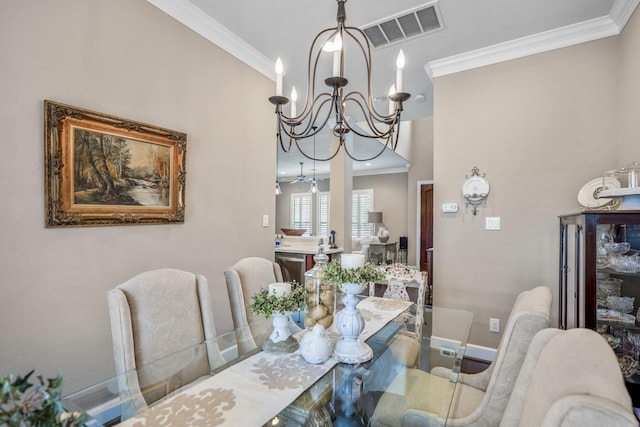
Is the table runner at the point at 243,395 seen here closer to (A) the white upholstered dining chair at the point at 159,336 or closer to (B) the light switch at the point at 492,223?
(A) the white upholstered dining chair at the point at 159,336

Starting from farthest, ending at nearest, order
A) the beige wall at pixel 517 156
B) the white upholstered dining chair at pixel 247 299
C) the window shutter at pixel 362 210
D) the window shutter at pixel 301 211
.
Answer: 1. the window shutter at pixel 301 211
2. the window shutter at pixel 362 210
3. the beige wall at pixel 517 156
4. the white upholstered dining chair at pixel 247 299

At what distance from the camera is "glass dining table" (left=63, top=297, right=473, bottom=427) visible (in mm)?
952

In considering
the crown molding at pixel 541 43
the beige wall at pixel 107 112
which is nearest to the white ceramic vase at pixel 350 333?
the beige wall at pixel 107 112

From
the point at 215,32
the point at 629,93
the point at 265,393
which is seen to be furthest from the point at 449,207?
the point at 215,32

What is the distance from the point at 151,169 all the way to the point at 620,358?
3.21 meters

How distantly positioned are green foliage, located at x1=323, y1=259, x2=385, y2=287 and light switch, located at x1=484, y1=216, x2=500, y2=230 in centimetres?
189

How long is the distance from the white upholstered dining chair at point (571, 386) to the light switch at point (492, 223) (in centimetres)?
215

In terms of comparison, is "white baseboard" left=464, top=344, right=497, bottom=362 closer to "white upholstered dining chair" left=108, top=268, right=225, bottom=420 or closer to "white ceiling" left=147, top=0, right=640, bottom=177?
"white upholstered dining chair" left=108, top=268, right=225, bottom=420

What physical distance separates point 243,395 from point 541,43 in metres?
3.38

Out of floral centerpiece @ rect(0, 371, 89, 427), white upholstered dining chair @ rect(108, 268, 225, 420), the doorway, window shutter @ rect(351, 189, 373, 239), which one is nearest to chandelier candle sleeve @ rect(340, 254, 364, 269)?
white upholstered dining chair @ rect(108, 268, 225, 420)

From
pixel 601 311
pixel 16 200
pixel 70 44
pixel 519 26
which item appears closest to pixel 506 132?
pixel 519 26

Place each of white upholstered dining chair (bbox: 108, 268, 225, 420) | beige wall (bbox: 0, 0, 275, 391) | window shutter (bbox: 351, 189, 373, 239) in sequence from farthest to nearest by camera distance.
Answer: window shutter (bbox: 351, 189, 373, 239) → beige wall (bbox: 0, 0, 275, 391) → white upholstered dining chair (bbox: 108, 268, 225, 420)

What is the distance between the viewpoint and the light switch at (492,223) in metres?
2.80

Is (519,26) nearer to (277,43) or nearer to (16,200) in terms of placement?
(277,43)
